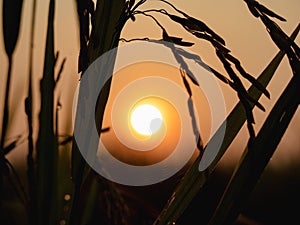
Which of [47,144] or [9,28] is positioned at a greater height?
[9,28]

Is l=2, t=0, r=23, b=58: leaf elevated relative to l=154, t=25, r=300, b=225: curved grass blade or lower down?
elevated

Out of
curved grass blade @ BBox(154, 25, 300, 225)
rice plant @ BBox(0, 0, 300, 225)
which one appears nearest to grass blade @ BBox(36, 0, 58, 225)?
rice plant @ BBox(0, 0, 300, 225)

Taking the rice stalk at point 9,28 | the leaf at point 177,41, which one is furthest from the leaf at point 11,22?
the leaf at point 177,41

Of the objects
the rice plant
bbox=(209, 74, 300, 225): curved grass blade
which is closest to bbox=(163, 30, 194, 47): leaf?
the rice plant

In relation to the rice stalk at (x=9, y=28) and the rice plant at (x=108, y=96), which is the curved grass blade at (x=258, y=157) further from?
the rice stalk at (x=9, y=28)

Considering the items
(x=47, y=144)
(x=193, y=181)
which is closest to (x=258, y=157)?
(x=193, y=181)

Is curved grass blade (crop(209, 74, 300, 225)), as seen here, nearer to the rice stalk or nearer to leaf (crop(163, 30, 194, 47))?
leaf (crop(163, 30, 194, 47))

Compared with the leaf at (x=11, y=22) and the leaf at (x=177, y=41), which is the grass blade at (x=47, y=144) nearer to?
the leaf at (x=11, y=22)

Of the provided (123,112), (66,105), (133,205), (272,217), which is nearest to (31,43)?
(66,105)

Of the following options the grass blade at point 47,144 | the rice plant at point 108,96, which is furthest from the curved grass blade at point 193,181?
the grass blade at point 47,144

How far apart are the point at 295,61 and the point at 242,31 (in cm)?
50

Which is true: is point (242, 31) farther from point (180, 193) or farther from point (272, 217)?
point (272, 217)

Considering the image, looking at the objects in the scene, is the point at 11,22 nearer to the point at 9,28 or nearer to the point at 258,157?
the point at 9,28

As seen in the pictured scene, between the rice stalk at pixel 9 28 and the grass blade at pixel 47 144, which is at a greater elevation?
the rice stalk at pixel 9 28
